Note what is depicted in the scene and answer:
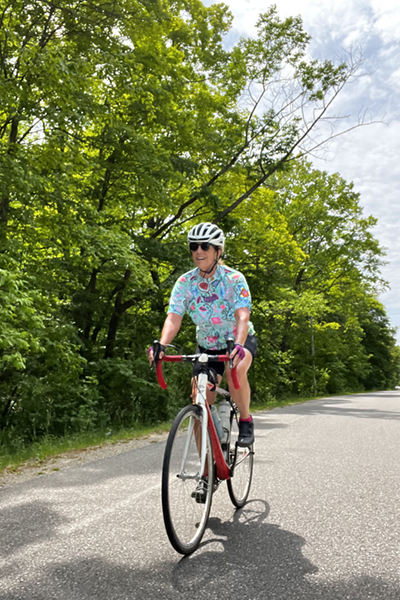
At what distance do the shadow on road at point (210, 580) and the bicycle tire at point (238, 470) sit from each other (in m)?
0.74

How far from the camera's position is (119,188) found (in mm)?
13102

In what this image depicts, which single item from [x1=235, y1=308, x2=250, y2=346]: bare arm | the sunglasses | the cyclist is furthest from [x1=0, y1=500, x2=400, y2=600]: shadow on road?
the sunglasses

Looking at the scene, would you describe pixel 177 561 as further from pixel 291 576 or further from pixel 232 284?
pixel 232 284

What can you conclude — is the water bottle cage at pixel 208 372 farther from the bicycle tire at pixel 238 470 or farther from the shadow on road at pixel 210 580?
the shadow on road at pixel 210 580

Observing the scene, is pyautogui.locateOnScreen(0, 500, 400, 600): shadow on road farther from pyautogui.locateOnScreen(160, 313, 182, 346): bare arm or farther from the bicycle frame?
pyautogui.locateOnScreen(160, 313, 182, 346): bare arm

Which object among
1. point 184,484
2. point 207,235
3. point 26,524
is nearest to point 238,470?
point 184,484

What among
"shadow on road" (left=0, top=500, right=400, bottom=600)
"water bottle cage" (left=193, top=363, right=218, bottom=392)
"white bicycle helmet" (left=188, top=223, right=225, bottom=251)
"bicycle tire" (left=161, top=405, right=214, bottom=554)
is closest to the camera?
"shadow on road" (left=0, top=500, right=400, bottom=600)

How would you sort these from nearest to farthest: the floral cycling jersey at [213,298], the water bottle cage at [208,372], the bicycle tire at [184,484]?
1. the bicycle tire at [184,484]
2. the water bottle cage at [208,372]
3. the floral cycling jersey at [213,298]

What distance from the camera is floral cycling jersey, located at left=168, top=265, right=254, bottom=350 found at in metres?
3.71

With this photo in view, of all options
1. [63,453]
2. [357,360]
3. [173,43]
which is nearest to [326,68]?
[173,43]

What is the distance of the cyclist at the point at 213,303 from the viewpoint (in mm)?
3600

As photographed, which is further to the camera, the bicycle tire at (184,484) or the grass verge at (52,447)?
the grass verge at (52,447)

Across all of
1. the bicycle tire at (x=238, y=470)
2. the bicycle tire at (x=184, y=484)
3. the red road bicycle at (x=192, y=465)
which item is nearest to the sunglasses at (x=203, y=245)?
the red road bicycle at (x=192, y=465)

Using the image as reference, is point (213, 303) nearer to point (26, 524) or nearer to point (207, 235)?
point (207, 235)
